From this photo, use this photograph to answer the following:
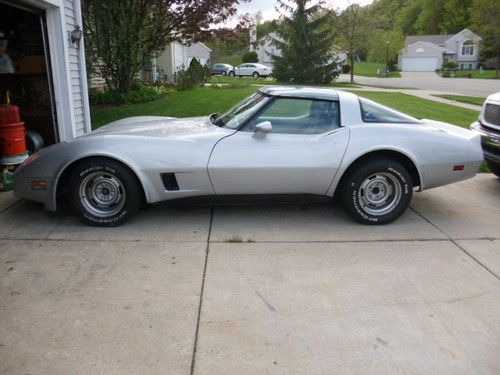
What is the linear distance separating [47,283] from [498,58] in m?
62.8

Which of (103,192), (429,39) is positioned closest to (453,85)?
(103,192)

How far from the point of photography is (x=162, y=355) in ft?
8.90

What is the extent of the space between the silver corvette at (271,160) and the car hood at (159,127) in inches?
1.2

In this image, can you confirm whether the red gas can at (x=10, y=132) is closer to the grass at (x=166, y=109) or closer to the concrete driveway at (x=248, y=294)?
the concrete driveway at (x=248, y=294)

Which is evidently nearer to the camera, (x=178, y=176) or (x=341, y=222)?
(x=178, y=176)

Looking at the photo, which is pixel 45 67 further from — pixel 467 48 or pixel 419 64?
pixel 467 48

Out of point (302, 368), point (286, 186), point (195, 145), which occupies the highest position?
point (195, 145)

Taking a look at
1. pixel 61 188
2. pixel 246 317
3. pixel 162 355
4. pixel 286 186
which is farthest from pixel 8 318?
pixel 286 186

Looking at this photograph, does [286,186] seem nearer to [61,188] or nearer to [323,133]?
[323,133]

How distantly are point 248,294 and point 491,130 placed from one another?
444 centimetres

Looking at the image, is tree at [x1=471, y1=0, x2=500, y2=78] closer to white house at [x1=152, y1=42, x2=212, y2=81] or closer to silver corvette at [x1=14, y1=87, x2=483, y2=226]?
white house at [x1=152, y1=42, x2=212, y2=81]

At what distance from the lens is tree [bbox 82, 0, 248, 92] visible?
42.5 feet

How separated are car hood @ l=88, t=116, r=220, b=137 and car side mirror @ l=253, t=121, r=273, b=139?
19.1 inches

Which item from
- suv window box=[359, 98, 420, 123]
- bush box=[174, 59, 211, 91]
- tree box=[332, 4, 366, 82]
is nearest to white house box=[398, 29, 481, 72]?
tree box=[332, 4, 366, 82]
